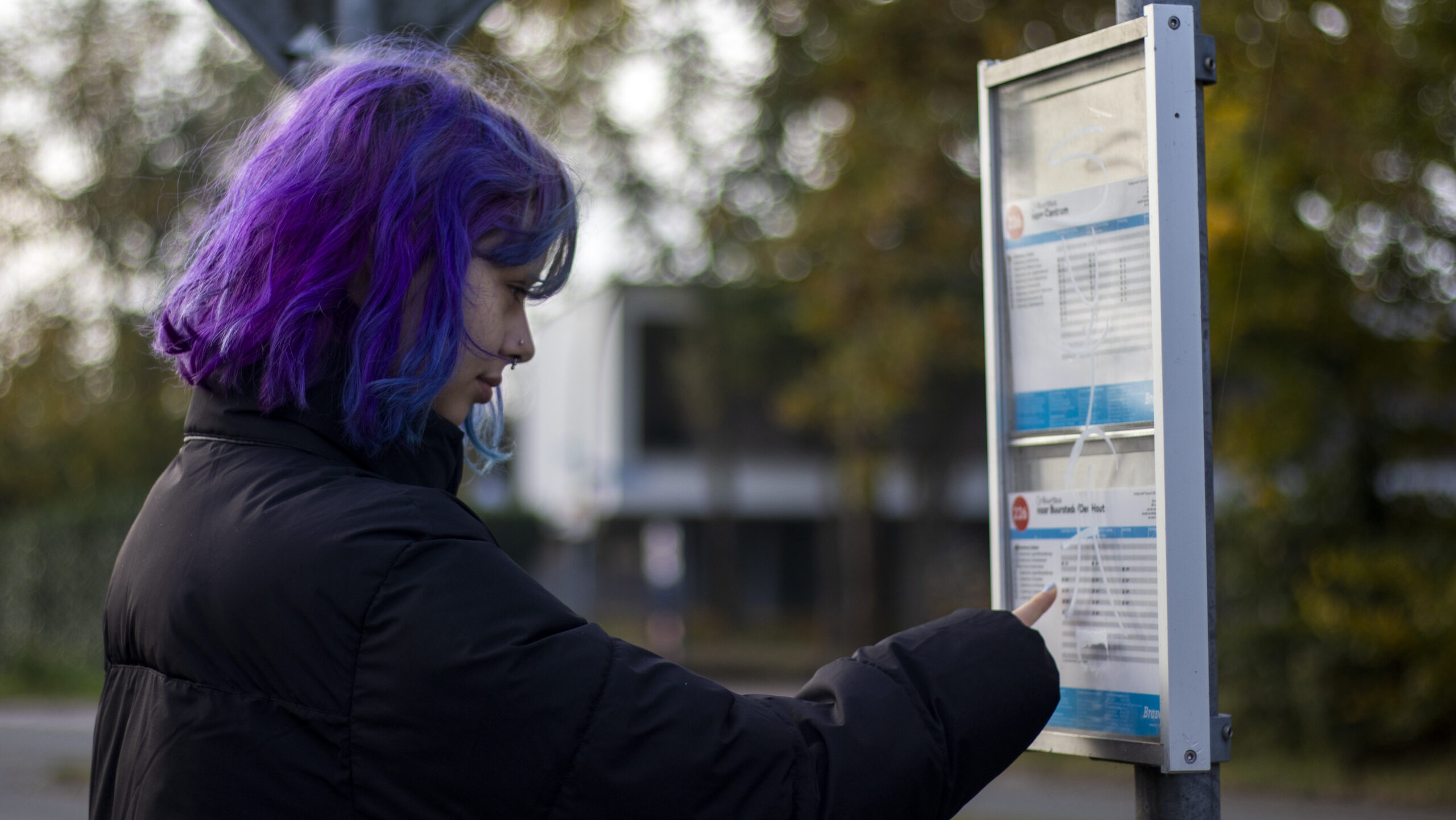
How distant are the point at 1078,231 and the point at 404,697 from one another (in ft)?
4.07

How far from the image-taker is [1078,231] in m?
2.03

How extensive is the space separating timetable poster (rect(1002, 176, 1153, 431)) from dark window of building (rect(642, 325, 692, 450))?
2718 cm

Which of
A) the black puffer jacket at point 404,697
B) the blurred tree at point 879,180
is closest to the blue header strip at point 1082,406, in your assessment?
the black puffer jacket at point 404,697

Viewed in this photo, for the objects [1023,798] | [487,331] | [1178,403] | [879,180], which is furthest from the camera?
[879,180]

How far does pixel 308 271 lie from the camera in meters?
1.44

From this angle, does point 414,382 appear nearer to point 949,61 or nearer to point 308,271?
point 308,271

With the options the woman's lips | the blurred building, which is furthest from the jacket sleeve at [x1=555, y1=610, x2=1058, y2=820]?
the blurred building

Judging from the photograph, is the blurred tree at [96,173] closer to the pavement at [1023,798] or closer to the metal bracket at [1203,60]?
the pavement at [1023,798]

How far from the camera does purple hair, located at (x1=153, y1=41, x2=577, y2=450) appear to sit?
1.43 meters

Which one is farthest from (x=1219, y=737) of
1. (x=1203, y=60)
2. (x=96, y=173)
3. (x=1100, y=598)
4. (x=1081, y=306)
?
(x=96, y=173)

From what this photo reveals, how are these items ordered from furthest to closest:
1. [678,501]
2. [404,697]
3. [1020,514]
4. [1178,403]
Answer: [678,501]
[1020,514]
[1178,403]
[404,697]

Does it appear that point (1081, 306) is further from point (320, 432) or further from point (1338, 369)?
point (1338, 369)

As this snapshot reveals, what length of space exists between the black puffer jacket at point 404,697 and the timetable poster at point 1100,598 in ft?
1.70

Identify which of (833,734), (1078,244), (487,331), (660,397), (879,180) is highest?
(879,180)
